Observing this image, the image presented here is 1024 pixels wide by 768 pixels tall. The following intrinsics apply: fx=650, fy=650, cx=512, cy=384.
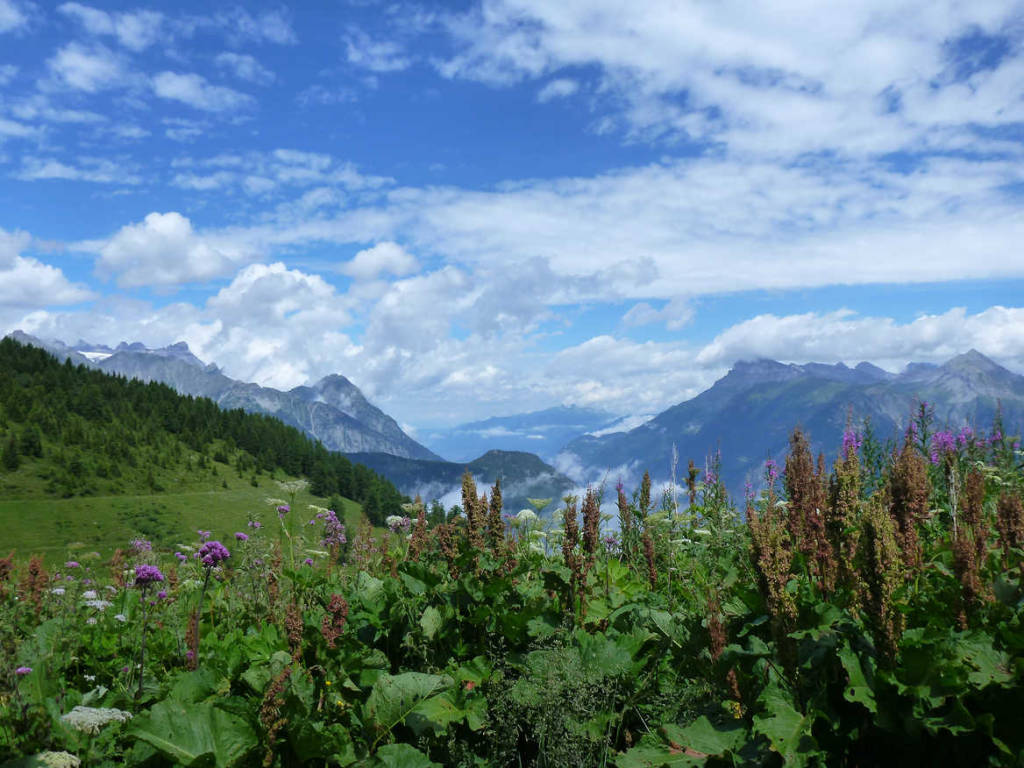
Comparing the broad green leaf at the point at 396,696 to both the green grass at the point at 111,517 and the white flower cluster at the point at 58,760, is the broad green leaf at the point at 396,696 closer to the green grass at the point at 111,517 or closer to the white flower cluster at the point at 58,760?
the white flower cluster at the point at 58,760

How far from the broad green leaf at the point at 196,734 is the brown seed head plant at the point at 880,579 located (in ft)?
12.4

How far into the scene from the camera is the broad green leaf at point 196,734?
12.9 ft

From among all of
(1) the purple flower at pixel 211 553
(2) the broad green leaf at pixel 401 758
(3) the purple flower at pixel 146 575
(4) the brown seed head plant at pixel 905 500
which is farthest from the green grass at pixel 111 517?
(4) the brown seed head plant at pixel 905 500

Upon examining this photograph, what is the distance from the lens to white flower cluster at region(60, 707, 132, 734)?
4121 millimetres

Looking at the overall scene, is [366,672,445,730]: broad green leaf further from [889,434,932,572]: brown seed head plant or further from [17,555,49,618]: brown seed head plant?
A: [17,555,49,618]: brown seed head plant

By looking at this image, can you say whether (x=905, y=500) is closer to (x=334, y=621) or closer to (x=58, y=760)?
(x=334, y=621)

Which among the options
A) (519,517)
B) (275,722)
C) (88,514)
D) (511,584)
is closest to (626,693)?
(511,584)

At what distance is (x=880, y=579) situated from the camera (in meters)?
3.45

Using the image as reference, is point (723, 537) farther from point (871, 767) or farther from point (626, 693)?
point (871, 767)

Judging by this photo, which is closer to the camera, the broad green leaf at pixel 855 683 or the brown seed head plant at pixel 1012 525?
the broad green leaf at pixel 855 683

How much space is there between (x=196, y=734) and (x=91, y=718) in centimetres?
75

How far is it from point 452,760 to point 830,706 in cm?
253

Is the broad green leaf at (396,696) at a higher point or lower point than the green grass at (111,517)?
higher

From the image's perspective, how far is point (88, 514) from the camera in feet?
492
